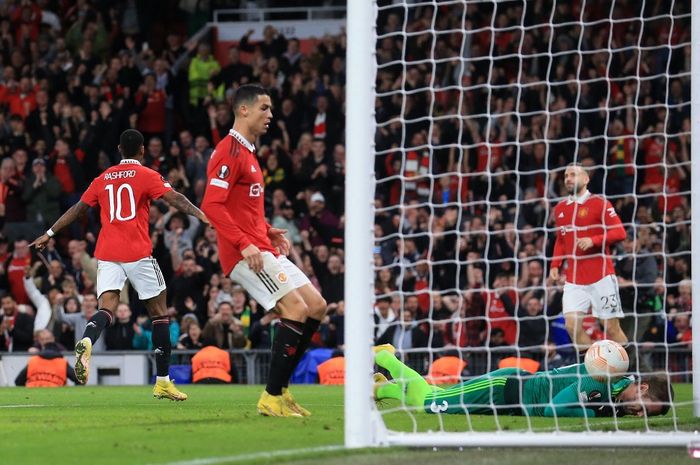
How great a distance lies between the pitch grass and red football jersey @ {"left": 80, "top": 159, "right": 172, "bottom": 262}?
1257mm

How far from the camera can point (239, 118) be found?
8.87 m

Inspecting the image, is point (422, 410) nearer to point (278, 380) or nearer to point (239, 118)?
point (278, 380)

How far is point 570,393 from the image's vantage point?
29.1 ft

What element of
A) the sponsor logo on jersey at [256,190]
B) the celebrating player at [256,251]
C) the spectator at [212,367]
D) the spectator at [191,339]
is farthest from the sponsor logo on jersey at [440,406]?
the spectator at [191,339]

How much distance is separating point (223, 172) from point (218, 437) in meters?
1.92

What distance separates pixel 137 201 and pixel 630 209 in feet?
29.1

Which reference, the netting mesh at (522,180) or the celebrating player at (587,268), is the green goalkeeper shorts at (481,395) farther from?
the netting mesh at (522,180)

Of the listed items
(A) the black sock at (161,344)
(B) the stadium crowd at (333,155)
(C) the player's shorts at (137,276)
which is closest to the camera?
(A) the black sock at (161,344)

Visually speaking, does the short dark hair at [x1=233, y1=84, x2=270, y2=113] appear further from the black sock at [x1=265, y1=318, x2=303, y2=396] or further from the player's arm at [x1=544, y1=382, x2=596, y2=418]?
the player's arm at [x1=544, y1=382, x2=596, y2=418]

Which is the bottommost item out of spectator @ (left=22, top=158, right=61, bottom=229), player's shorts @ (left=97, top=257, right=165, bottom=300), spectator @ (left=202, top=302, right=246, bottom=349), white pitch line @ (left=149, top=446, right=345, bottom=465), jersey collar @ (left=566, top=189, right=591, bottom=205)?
white pitch line @ (left=149, top=446, right=345, bottom=465)

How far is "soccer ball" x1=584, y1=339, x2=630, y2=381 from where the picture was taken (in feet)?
29.1

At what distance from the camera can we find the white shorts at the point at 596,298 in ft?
41.0

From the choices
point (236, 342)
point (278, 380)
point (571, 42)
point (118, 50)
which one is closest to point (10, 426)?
point (278, 380)

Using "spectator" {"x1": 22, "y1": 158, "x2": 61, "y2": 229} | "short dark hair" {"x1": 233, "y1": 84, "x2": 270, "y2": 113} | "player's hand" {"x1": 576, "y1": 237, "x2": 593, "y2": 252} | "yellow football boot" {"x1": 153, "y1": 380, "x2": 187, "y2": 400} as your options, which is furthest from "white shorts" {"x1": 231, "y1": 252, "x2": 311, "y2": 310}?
"spectator" {"x1": 22, "y1": 158, "x2": 61, "y2": 229}
